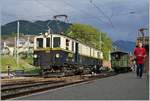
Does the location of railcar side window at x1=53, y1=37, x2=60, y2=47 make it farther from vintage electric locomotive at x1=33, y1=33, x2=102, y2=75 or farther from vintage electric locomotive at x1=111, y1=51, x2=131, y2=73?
vintage electric locomotive at x1=111, y1=51, x2=131, y2=73

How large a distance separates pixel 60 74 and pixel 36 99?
20733mm

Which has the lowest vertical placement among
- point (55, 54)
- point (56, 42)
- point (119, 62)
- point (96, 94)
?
point (96, 94)

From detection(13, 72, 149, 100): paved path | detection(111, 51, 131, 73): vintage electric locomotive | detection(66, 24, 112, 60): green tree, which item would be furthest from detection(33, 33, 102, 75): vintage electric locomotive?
detection(66, 24, 112, 60): green tree

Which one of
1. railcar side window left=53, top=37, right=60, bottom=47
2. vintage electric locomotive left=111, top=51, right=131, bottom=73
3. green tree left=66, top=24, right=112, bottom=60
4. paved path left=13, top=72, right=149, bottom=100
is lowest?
paved path left=13, top=72, right=149, bottom=100

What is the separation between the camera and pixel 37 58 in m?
A: 33.2

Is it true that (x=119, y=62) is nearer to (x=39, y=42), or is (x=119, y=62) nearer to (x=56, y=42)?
(x=39, y=42)

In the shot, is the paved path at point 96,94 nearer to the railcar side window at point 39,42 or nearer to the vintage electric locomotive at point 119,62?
the railcar side window at point 39,42

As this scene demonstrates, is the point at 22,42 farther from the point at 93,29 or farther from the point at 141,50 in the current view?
the point at 141,50

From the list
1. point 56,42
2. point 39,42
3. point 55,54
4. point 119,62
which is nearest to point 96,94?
point 55,54

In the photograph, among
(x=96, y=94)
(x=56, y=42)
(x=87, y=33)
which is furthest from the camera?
(x=87, y=33)

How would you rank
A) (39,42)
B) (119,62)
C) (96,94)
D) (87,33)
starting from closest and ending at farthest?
(96,94)
(39,42)
(119,62)
(87,33)

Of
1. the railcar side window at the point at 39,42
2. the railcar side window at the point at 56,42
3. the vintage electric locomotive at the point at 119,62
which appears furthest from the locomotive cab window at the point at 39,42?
the vintage electric locomotive at the point at 119,62

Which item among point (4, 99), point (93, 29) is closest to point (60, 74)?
point (4, 99)

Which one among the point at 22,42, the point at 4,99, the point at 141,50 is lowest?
the point at 4,99
